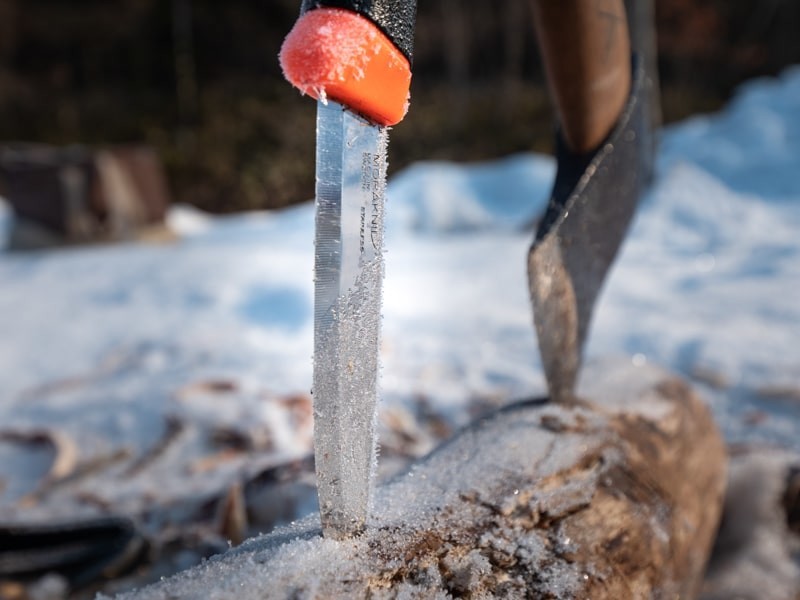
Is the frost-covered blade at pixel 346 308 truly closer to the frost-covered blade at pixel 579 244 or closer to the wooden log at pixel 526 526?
the wooden log at pixel 526 526

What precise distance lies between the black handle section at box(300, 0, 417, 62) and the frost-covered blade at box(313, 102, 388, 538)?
0.09 meters

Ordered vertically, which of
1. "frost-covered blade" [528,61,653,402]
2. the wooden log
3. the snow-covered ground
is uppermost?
"frost-covered blade" [528,61,653,402]

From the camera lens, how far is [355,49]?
0.63 meters

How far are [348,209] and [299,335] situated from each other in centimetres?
246

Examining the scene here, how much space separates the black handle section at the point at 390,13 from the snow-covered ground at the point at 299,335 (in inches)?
59.7

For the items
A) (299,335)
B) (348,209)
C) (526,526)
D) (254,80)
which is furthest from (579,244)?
(254,80)

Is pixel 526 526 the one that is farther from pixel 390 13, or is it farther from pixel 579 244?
pixel 390 13

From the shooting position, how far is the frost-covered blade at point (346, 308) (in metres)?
0.68

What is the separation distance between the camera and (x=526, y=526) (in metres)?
0.95

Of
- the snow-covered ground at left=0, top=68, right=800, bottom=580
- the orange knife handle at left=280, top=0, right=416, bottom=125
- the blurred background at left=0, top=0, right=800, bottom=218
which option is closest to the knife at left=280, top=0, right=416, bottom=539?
the orange knife handle at left=280, top=0, right=416, bottom=125

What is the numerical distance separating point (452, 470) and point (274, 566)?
0.36 metres

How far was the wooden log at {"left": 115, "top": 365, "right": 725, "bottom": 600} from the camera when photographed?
0.78m

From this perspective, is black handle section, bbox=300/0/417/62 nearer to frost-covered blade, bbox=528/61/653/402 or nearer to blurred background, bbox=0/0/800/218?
frost-covered blade, bbox=528/61/653/402

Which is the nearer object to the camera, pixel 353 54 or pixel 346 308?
pixel 353 54
